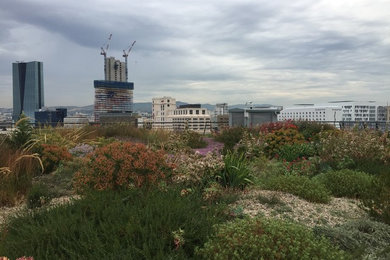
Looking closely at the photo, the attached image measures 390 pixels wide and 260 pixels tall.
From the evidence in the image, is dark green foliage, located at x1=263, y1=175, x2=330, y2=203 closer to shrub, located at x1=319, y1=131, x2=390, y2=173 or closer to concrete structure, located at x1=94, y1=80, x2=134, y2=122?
shrub, located at x1=319, y1=131, x2=390, y2=173

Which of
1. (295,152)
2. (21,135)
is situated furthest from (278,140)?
(21,135)

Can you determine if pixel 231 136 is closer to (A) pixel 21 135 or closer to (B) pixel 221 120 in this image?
(A) pixel 21 135

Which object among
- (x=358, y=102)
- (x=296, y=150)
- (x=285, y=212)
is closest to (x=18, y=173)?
(x=285, y=212)

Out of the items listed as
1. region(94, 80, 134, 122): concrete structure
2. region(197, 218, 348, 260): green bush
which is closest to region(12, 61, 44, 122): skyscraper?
region(94, 80, 134, 122): concrete structure

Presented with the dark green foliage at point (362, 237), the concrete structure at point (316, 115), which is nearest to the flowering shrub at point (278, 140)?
the concrete structure at point (316, 115)

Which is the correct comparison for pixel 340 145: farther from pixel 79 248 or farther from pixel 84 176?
pixel 79 248

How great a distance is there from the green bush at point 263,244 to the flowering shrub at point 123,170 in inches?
90.8

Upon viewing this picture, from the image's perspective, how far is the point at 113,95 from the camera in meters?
162

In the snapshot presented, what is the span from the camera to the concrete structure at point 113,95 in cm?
15650

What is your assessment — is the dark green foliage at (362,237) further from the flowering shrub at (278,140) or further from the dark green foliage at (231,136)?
the dark green foliage at (231,136)

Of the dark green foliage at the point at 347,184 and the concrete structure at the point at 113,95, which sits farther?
the concrete structure at the point at 113,95

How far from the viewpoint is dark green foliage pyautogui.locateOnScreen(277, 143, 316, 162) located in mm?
10219

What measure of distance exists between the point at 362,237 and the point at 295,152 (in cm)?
680

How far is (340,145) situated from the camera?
8.99 meters
